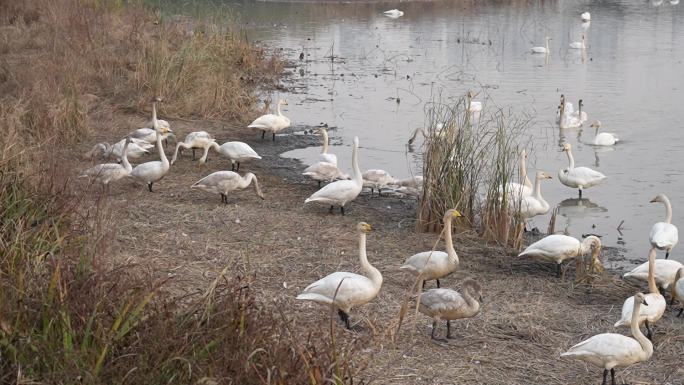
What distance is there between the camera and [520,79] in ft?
64.0

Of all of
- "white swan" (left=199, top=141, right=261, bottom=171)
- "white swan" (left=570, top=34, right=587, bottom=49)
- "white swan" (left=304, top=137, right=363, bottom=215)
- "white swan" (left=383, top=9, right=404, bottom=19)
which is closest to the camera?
"white swan" (left=304, top=137, right=363, bottom=215)

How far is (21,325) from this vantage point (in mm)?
4215

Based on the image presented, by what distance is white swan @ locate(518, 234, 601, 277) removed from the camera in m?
7.62

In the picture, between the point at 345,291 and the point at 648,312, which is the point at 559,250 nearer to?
the point at 648,312

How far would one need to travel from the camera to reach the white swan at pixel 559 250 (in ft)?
25.0

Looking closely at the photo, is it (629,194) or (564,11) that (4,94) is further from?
(564,11)

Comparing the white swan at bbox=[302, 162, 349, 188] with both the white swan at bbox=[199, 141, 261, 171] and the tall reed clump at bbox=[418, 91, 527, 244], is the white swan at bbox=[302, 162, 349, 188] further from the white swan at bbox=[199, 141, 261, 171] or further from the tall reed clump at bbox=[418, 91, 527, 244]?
the tall reed clump at bbox=[418, 91, 527, 244]

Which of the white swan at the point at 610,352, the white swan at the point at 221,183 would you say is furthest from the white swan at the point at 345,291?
the white swan at the point at 221,183

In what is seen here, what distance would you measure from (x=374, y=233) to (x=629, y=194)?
419cm

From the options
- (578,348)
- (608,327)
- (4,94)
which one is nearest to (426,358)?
(578,348)

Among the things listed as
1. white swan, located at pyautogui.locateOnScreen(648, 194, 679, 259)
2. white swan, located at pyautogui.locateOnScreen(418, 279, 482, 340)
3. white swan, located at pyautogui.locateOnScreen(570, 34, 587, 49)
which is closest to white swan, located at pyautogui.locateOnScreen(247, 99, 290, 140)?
white swan, located at pyautogui.locateOnScreen(648, 194, 679, 259)

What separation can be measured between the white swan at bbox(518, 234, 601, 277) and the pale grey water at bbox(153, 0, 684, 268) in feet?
4.98

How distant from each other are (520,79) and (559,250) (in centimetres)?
1233

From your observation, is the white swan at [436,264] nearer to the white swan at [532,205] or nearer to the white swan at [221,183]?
the white swan at [532,205]
